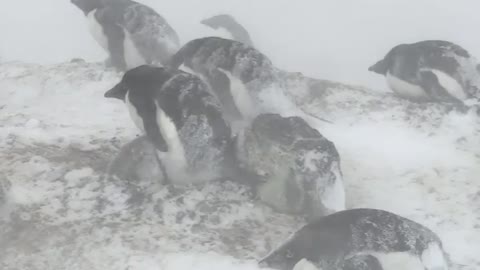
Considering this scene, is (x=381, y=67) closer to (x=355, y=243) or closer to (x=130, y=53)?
(x=130, y=53)

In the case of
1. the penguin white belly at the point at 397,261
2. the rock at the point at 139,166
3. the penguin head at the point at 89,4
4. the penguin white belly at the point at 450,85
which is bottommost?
the rock at the point at 139,166

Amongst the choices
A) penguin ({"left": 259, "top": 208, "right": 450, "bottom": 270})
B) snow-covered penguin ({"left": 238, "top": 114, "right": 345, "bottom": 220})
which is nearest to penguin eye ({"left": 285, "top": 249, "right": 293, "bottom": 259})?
penguin ({"left": 259, "top": 208, "right": 450, "bottom": 270})

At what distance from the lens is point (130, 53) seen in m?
7.94

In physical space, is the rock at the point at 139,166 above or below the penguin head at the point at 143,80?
below

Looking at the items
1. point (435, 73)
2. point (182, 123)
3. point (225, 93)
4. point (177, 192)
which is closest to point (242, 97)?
point (225, 93)

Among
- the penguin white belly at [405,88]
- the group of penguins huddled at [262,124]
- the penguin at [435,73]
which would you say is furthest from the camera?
the penguin white belly at [405,88]

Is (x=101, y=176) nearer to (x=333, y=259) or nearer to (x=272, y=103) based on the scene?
(x=272, y=103)

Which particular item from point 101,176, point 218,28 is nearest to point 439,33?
point 218,28

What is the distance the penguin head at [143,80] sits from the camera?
18.3 ft

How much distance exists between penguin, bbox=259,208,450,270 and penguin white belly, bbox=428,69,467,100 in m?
3.13

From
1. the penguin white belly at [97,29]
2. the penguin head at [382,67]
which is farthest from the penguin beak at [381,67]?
the penguin white belly at [97,29]

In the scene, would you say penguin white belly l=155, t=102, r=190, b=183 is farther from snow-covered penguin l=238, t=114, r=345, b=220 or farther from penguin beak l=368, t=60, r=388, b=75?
penguin beak l=368, t=60, r=388, b=75

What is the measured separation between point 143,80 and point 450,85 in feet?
10.7

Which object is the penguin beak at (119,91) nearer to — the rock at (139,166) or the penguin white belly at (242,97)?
the rock at (139,166)
